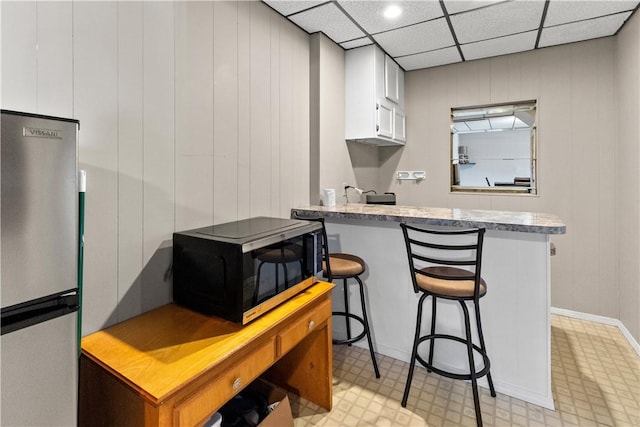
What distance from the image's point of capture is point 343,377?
223 centimetres

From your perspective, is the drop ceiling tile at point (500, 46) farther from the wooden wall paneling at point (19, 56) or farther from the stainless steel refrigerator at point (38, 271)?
the stainless steel refrigerator at point (38, 271)

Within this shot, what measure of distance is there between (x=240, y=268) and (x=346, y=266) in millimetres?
1012

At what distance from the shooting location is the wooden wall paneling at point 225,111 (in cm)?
196

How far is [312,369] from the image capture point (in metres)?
1.95

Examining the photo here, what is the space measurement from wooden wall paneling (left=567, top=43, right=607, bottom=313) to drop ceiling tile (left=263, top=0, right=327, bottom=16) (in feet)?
8.34

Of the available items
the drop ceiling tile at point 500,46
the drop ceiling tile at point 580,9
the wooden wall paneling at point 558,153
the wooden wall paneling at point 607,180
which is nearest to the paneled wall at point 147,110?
the drop ceiling tile at point 500,46

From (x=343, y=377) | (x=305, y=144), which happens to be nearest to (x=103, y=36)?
(x=305, y=144)

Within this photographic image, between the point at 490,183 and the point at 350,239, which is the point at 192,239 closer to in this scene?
the point at 350,239

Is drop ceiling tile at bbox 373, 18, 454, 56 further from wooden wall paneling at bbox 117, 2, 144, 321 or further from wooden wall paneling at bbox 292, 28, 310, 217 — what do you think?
wooden wall paneling at bbox 117, 2, 144, 321

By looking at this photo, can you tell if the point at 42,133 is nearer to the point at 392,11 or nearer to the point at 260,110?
the point at 260,110

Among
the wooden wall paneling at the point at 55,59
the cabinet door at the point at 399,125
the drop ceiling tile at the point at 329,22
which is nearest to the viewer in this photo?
the wooden wall paneling at the point at 55,59

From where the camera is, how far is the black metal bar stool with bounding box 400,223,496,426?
5.72 feet

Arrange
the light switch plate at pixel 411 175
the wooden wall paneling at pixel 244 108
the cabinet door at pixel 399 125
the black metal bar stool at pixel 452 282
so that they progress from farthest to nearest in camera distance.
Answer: the light switch plate at pixel 411 175, the cabinet door at pixel 399 125, the wooden wall paneling at pixel 244 108, the black metal bar stool at pixel 452 282

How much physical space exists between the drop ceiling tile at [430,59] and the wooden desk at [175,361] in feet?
9.33
